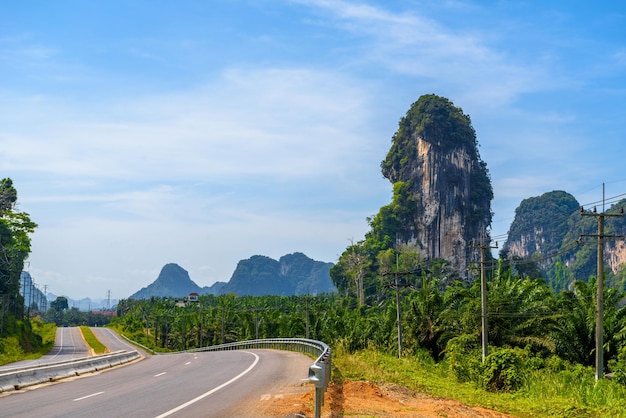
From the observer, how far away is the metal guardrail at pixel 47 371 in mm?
19039

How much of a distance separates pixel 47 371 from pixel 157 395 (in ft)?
20.6

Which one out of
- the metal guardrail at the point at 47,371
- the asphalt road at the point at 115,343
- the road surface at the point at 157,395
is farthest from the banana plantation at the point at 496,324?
the asphalt road at the point at 115,343

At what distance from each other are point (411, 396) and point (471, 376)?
1081 centimetres

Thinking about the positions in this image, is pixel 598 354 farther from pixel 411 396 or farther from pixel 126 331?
pixel 126 331

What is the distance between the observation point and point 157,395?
1806 cm

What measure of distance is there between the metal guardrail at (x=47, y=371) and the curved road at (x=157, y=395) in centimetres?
49

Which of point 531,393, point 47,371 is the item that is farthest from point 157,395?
point 531,393

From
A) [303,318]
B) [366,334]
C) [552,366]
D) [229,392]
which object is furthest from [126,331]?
[229,392]

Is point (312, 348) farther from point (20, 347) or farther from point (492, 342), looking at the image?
point (20, 347)

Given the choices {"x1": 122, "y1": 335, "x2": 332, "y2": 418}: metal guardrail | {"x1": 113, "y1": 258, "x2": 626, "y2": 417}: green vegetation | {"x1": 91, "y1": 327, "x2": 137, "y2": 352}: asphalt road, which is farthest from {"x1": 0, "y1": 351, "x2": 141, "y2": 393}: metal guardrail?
{"x1": 91, "y1": 327, "x2": 137, "y2": 352}: asphalt road

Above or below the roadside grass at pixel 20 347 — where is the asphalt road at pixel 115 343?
below

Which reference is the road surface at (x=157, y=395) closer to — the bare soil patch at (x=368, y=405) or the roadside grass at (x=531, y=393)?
the bare soil patch at (x=368, y=405)

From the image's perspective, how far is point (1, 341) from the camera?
68.2 metres

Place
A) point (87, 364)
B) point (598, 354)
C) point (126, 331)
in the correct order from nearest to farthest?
1. point (87, 364)
2. point (598, 354)
3. point (126, 331)
